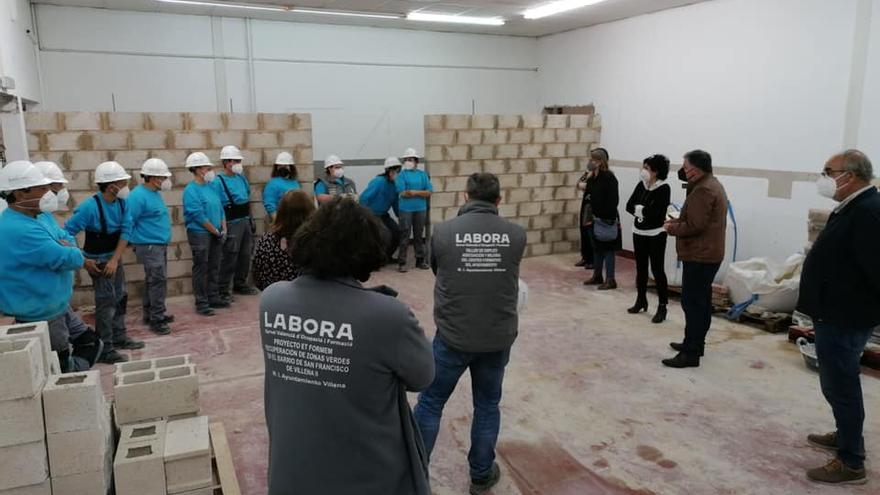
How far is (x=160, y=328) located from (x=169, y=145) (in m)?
1.95

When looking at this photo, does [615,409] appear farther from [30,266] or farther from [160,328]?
[160,328]

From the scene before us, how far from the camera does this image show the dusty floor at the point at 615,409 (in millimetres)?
2996

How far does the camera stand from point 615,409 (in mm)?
3730

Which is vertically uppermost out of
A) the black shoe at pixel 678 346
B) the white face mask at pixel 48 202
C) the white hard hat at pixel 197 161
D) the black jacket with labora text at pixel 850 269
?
the white hard hat at pixel 197 161

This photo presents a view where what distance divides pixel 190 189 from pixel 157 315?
3.92 ft

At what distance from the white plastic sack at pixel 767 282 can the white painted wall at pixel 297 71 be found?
519cm

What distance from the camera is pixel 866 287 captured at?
8.80 ft

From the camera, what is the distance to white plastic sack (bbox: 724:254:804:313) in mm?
5266

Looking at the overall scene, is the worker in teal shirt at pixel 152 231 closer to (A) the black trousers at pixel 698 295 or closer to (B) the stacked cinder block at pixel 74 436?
(B) the stacked cinder block at pixel 74 436

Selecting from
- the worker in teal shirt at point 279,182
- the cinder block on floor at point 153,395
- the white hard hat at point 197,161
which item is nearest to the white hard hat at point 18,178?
the cinder block on floor at point 153,395

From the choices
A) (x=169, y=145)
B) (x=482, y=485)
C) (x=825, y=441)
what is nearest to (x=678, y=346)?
(x=825, y=441)

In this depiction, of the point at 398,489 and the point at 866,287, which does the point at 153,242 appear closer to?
the point at 398,489

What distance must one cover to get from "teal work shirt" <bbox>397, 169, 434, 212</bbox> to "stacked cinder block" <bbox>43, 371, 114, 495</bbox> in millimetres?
5161

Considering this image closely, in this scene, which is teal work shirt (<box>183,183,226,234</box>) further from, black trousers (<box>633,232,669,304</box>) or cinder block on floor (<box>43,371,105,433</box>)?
black trousers (<box>633,232,669,304</box>)
